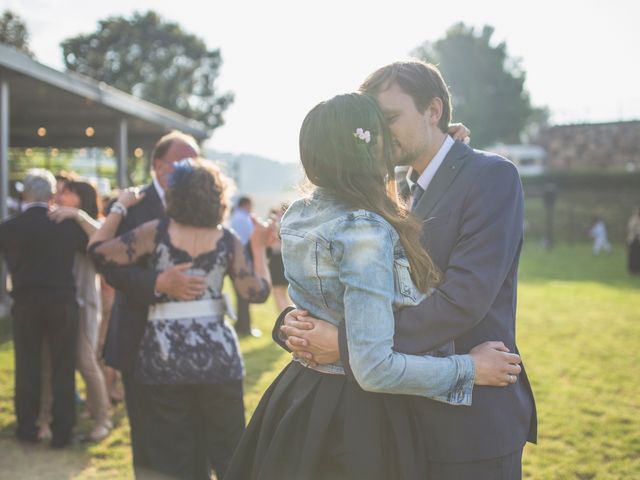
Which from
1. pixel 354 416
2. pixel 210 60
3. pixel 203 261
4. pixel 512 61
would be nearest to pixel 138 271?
pixel 203 261

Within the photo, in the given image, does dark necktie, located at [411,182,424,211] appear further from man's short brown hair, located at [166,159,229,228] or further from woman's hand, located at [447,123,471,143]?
man's short brown hair, located at [166,159,229,228]

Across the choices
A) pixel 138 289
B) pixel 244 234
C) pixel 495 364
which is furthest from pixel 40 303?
pixel 244 234

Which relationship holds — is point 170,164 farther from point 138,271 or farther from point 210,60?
point 210,60

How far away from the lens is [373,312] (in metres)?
1.76

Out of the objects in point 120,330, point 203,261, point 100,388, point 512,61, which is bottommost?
point 100,388

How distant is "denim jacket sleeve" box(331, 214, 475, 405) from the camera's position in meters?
1.76

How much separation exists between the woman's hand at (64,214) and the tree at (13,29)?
32856 mm

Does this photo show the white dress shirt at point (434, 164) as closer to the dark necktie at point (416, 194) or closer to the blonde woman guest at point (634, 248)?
the dark necktie at point (416, 194)

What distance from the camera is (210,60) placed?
42.8 metres

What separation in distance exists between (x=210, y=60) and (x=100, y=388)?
39965mm

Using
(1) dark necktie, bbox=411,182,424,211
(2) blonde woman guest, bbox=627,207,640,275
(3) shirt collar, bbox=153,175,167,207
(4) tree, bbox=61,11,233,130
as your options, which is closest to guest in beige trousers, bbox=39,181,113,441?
(3) shirt collar, bbox=153,175,167,207

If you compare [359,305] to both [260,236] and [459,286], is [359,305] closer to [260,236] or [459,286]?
[459,286]

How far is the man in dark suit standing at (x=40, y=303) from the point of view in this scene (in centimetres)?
523

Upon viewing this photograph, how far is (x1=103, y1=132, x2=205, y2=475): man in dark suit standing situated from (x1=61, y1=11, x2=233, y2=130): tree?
36632 millimetres
